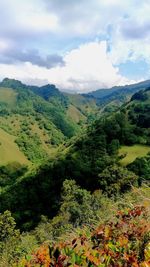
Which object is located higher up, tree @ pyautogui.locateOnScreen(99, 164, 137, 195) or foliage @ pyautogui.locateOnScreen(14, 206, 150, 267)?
foliage @ pyautogui.locateOnScreen(14, 206, 150, 267)

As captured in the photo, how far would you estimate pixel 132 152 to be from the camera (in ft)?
427

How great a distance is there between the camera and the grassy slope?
122125 mm

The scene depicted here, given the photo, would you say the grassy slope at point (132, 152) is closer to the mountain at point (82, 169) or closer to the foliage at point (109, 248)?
the mountain at point (82, 169)

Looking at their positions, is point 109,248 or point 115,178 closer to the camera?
point 109,248

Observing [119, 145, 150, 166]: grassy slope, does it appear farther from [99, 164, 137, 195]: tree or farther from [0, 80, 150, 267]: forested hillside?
[99, 164, 137, 195]: tree

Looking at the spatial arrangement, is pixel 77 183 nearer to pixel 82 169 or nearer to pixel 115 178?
pixel 82 169

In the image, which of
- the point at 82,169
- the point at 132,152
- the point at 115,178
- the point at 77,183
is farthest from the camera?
the point at 132,152

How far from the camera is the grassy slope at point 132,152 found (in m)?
122

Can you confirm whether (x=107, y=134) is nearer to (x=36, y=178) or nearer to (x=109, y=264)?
(x=36, y=178)

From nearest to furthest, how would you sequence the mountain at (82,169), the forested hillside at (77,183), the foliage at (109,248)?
the foliage at (109,248)
the forested hillside at (77,183)
the mountain at (82,169)

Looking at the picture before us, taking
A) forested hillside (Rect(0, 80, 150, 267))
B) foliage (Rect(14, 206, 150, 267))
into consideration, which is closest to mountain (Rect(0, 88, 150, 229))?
forested hillside (Rect(0, 80, 150, 267))

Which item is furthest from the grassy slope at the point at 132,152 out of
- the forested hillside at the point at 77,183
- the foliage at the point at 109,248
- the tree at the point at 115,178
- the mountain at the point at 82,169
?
the foliage at the point at 109,248

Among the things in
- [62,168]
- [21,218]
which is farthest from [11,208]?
[62,168]

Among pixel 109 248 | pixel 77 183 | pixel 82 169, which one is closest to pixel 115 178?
pixel 77 183
